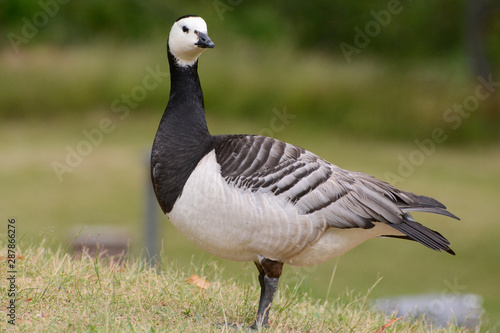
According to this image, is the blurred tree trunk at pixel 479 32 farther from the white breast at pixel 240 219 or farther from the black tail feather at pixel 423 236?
the white breast at pixel 240 219

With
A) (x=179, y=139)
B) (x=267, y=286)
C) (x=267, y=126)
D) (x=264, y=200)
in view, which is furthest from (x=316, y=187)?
(x=267, y=126)

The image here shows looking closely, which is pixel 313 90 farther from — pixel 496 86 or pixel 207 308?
pixel 207 308

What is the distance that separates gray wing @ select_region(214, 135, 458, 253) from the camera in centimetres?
421

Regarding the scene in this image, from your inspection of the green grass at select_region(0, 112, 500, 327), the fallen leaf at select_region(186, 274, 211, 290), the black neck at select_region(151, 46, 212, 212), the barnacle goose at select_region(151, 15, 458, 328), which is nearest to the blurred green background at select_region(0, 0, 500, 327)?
the green grass at select_region(0, 112, 500, 327)

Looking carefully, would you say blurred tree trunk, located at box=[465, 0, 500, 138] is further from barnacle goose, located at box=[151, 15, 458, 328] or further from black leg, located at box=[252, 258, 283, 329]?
black leg, located at box=[252, 258, 283, 329]

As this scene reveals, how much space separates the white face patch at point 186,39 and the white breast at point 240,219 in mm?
935

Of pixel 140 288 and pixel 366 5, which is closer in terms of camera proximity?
pixel 140 288

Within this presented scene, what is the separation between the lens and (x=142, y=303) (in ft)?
14.9

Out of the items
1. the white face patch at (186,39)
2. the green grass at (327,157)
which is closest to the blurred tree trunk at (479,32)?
the green grass at (327,157)

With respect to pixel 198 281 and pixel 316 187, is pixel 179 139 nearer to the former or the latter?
pixel 316 187

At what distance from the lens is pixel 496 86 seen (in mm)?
16109

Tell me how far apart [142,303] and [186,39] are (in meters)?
1.84

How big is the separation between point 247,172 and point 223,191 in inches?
8.1

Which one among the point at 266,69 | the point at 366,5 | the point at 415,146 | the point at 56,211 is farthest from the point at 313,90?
the point at 366,5
